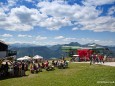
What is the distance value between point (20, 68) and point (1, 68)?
8.85ft

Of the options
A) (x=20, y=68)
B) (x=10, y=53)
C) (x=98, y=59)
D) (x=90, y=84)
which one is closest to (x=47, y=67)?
(x=20, y=68)

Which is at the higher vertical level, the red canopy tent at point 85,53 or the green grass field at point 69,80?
the red canopy tent at point 85,53

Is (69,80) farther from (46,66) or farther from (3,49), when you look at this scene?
(3,49)

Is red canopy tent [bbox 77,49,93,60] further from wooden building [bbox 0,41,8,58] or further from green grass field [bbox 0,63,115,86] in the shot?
green grass field [bbox 0,63,115,86]

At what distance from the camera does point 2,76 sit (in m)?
33.5

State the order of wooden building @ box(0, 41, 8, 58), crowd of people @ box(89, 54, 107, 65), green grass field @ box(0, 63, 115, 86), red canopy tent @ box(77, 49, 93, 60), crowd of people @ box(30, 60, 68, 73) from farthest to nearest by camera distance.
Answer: wooden building @ box(0, 41, 8, 58), red canopy tent @ box(77, 49, 93, 60), crowd of people @ box(89, 54, 107, 65), crowd of people @ box(30, 60, 68, 73), green grass field @ box(0, 63, 115, 86)

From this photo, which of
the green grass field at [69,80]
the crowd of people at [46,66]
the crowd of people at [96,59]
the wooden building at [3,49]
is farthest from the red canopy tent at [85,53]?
the green grass field at [69,80]

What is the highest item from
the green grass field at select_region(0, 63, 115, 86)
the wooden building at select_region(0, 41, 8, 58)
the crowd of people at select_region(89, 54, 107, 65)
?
the wooden building at select_region(0, 41, 8, 58)

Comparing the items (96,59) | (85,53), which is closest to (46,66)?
(96,59)

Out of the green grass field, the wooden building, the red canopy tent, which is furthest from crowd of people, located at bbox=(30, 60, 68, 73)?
the wooden building

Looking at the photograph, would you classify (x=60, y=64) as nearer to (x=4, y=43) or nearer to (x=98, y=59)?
(x=98, y=59)

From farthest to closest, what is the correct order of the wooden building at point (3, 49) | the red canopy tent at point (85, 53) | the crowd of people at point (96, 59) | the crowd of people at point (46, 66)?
the wooden building at point (3, 49)
the red canopy tent at point (85, 53)
the crowd of people at point (96, 59)
the crowd of people at point (46, 66)

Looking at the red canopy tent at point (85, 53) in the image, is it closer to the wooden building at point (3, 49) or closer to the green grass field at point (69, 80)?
the wooden building at point (3, 49)

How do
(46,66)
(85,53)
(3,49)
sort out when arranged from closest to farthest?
(46,66) → (85,53) → (3,49)
